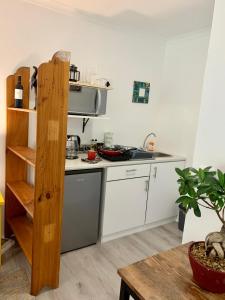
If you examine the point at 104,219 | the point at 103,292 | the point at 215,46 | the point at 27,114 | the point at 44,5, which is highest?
the point at 44,5

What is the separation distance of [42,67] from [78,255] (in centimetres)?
182

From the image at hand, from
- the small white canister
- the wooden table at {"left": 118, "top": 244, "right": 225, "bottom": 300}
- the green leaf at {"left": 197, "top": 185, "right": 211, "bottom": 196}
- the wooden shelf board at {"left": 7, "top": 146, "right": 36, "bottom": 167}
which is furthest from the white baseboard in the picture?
the green leaf at {"left": 197, "top": 185, "right": 211, "bottom": 196}

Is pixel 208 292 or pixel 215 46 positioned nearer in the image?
pixel 208 292

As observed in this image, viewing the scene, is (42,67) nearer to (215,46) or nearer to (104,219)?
(215,46)

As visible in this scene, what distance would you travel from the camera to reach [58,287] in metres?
1.94

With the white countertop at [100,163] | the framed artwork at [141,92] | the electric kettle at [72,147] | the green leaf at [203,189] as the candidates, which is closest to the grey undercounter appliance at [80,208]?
the white countertop at [100,163]

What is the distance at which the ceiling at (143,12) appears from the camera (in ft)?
7.32

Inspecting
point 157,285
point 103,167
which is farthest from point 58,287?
point 157,285

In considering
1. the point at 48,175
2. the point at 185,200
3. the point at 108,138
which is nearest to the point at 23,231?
the point at 48,175

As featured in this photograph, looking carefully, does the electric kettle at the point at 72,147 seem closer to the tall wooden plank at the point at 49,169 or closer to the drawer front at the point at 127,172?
the drawer front at the point at 127,172

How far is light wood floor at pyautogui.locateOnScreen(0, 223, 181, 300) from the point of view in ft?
6.13

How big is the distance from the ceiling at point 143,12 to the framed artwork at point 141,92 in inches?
28.1

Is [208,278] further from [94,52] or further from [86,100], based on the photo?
[94,52]

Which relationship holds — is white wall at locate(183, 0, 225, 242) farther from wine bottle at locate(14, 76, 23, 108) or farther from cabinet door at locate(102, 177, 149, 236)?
wine bottle at locate(14, 76, 23, 108)
